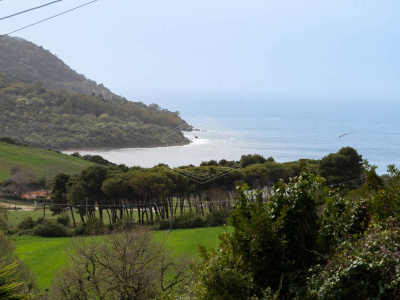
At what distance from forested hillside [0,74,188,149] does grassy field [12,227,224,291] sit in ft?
192

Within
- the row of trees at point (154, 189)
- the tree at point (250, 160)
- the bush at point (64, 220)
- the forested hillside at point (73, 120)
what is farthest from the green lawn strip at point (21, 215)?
the forested hillside at point (73, 120)

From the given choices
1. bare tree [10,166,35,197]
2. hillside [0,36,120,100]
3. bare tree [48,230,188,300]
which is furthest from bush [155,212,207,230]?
hillside [0,36,120,100]

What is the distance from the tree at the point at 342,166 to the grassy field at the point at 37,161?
31225mm

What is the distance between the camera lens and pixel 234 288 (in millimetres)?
7445

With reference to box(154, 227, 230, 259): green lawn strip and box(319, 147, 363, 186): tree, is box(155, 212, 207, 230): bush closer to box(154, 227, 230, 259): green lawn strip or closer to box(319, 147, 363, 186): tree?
box(154, 227, 230, 259): green lawn strip

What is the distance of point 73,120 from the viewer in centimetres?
12050

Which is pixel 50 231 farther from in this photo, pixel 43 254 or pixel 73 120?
pixel 73 120

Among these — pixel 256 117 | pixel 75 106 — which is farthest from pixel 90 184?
pixel 75 106

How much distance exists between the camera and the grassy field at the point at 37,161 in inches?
2307

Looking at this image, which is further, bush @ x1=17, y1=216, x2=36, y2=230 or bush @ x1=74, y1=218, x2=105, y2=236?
bush @ x1=17, y1=216, x2=36, y2=230

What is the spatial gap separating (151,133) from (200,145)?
46291mm

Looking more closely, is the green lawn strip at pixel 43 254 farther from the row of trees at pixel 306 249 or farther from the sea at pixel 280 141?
the row of trees at pixel 306 249

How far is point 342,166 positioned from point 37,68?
556ft

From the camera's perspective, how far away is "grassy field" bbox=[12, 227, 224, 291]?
24.3 meters
